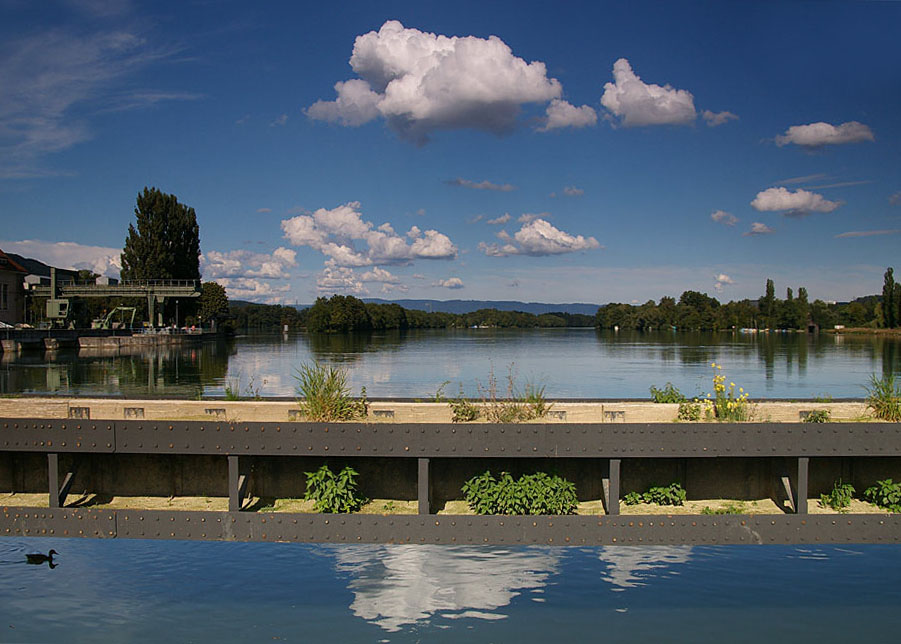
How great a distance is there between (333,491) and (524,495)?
2.05 m

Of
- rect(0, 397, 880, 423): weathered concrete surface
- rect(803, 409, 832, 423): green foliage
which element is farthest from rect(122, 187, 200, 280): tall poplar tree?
rect(803, 409, 832, 423): green foliage

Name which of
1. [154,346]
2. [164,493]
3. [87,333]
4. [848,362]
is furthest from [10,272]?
[848,362]

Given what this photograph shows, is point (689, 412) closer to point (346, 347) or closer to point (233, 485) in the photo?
point (233, 485)

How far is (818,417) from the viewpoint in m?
7.90

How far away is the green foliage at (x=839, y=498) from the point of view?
7.36 meters

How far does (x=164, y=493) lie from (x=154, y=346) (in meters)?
57.3

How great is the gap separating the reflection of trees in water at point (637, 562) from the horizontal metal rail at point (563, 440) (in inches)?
52.7

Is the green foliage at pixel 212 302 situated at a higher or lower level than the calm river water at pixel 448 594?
higher

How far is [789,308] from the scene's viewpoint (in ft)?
465

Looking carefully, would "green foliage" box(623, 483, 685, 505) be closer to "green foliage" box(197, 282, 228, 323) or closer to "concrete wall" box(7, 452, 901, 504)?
"concrete wall" box(7, 452, 901, 504)

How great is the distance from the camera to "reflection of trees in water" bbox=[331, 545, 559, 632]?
6281 millimetres

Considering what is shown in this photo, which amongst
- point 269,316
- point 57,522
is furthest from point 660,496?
point 269,316

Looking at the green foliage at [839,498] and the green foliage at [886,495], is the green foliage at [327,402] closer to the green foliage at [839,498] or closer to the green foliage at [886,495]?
the green foliage at [839,498]

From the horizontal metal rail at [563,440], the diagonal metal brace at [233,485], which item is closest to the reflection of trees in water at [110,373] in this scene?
the diagonal metal brace at [233,485]
